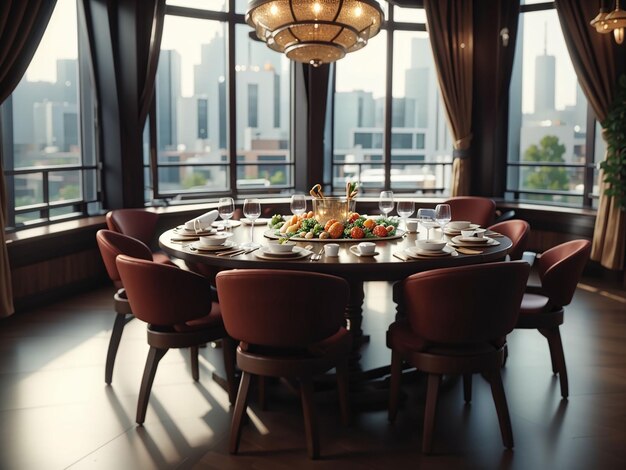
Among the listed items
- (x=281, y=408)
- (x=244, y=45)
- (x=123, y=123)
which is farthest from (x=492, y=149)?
(x=281, y=408)

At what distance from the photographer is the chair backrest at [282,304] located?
98.2 inches

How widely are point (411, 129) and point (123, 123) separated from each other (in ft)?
10.8

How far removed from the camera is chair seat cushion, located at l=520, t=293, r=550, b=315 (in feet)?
10.8

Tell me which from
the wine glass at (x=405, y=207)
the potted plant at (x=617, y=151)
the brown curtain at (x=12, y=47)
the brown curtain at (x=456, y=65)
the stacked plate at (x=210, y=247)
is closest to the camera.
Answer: the stacked plate at (x=210, y=247)

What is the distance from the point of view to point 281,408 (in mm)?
3203

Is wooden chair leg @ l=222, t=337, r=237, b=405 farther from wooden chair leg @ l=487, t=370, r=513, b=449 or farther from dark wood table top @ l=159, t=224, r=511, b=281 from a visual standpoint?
wooden chair leg @ l=487, t=370, r=513, b=449

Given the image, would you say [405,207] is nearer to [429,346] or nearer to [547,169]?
[429,346]

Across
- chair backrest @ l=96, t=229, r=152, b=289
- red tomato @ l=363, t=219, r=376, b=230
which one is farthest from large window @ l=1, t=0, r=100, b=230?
red tomato @ l=363, t=219, r=376, b=230

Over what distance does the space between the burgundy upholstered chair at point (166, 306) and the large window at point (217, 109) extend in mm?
3840

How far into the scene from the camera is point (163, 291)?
A: 114 inches

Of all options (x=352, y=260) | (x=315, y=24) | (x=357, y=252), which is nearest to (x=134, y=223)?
(x=315, y=24)

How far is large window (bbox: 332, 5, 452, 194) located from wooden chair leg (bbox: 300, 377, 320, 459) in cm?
513

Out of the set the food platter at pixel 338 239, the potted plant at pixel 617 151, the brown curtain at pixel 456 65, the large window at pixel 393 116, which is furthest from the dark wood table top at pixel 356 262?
the large window at pixel 393 116

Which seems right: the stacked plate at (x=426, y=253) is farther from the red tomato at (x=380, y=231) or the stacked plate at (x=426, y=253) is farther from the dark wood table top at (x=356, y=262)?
the red tomato at (x=380, y=231)
